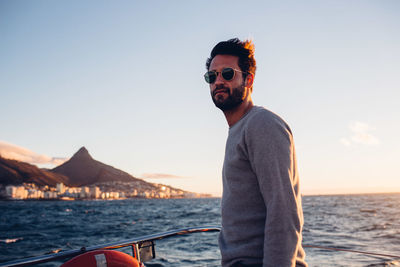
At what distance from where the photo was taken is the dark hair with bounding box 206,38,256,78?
61.6 inches

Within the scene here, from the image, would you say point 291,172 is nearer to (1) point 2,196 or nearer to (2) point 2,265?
(2) point 2,265

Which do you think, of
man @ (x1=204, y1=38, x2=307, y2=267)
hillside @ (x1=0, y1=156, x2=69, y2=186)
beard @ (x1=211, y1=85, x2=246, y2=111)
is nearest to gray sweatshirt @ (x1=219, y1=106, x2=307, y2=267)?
man @ (x1=204, y1=38, x2=307, y2=267)

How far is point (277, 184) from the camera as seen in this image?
1.10 meters

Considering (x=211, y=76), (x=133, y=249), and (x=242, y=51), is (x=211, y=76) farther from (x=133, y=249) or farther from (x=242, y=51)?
(x=133, y=249)

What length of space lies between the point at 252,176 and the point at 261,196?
0.31 feet


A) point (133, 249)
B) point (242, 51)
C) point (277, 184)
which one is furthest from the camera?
point (133, 249)

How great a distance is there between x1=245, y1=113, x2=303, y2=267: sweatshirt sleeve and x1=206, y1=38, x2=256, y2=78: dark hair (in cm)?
46

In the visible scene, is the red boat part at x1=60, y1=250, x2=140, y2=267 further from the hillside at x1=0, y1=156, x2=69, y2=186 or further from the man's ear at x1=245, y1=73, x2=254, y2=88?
the hillside at x1=0, y1=156, x2=69, y2=186

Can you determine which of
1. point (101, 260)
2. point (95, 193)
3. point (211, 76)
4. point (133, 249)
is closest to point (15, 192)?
point (95, 193)

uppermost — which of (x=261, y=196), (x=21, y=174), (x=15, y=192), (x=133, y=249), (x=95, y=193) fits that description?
(x=21, y=174)

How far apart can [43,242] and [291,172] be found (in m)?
15.5

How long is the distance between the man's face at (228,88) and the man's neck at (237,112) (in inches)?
0.8

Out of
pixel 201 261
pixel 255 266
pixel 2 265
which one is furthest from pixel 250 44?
pixel 201 261

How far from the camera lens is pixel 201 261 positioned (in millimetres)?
7836
